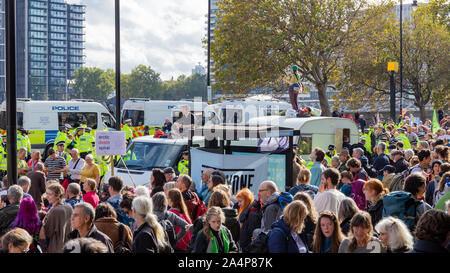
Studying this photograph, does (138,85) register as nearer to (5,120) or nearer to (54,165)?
(5,120)

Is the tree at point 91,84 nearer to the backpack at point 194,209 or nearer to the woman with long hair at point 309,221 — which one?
the backpack at point 194,209

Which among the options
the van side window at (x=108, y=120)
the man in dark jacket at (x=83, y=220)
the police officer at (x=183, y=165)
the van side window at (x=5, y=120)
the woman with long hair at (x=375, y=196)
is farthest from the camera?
the van side window at (x=108, y=120)

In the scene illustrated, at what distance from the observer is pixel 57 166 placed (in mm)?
13398

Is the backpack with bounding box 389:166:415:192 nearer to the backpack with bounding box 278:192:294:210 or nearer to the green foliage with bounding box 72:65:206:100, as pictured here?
the backpack with bounding box 278:192:294:210

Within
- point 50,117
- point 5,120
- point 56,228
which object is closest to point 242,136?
point 56,228

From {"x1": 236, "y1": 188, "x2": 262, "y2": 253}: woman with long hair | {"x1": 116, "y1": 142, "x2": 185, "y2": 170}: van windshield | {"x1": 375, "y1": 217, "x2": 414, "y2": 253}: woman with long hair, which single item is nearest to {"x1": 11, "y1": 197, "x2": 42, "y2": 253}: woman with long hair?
{"x1": 236, "y1": 188, "x2": 262, "y2": 253}: woman with long hair

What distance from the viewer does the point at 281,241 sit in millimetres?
5633

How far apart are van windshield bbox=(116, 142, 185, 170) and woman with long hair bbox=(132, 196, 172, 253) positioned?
7.36 metres

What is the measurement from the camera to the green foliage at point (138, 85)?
170m

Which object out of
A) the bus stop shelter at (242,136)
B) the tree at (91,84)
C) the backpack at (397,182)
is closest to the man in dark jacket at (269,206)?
the backpack at (397,182)

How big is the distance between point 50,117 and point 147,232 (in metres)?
21.2

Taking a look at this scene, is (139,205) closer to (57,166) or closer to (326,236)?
(326,236)

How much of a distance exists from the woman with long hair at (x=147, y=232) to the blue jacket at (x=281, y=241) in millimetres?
1071

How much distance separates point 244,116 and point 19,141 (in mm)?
16356
